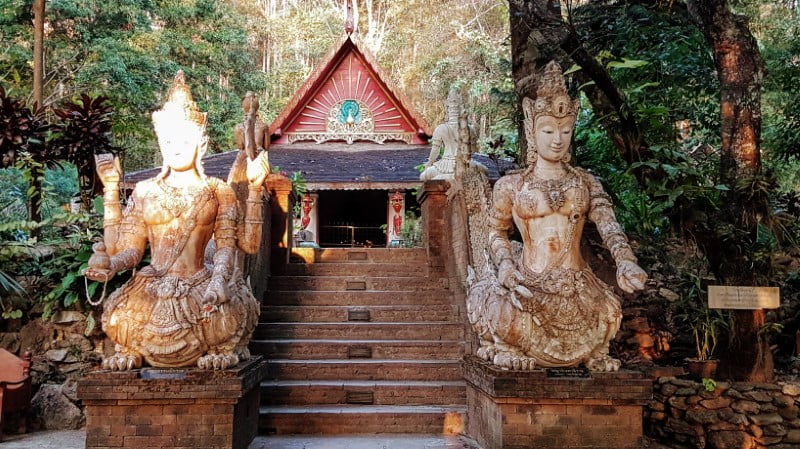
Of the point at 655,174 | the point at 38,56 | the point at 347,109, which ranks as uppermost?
the point at 347,109

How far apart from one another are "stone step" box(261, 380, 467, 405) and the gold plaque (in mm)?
2473

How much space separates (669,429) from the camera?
5.70 m

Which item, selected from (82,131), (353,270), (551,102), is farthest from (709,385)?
(82,131)

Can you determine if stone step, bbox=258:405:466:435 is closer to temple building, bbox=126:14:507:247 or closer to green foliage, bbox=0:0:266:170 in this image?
green foliage, bbox=0:0:266:170

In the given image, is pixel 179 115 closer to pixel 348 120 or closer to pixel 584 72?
pixel 584 72

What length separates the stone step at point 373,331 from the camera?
6.35 metres

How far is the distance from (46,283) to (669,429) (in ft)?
20.7

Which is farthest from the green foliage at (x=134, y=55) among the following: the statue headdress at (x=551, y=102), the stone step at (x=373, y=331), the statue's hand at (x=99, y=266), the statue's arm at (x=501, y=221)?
the statue headdress at (x=551, y=102)

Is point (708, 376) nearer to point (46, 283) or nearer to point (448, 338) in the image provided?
point (448, 338)

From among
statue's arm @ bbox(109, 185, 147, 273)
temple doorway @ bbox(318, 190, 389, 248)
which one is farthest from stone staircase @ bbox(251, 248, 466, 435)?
temple doorway @ bbox(318, 190, 389, 248)

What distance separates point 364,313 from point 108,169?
309 centimetres

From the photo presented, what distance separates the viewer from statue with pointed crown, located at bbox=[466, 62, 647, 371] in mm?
4191

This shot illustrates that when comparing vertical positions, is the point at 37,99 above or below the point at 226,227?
above

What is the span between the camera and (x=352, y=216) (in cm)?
1784
